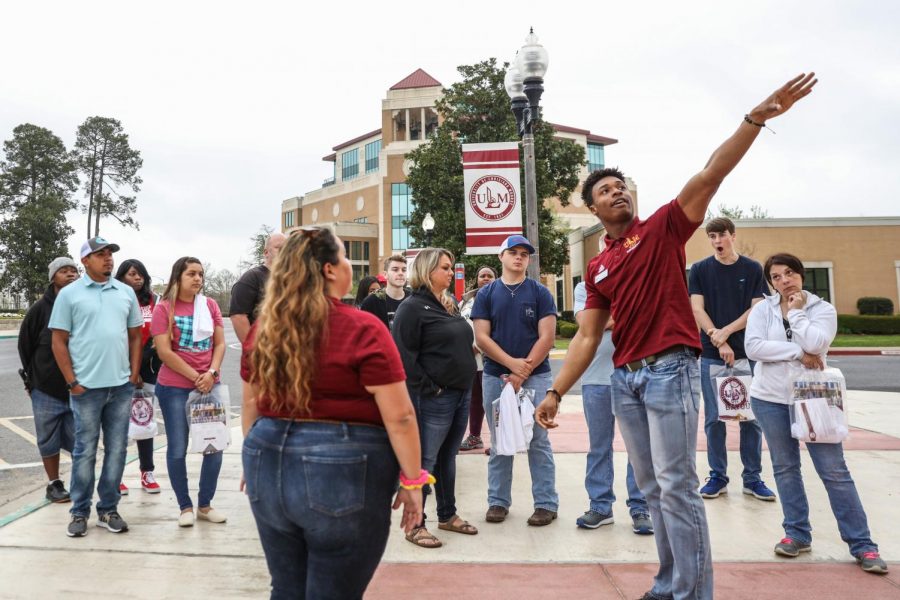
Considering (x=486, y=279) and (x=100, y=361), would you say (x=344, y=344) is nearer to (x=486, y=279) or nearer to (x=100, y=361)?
(x=100, y=361)

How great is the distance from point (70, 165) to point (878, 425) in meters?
63.0

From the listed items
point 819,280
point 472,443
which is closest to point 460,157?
point 819,280

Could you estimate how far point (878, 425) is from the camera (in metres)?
8.50

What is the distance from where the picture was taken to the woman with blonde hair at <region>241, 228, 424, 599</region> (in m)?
2.00

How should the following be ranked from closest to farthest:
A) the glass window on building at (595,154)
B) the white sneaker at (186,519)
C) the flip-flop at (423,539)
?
the flip-flop at (423,539)
the white sneaker at (186,519)
the glass window on building at (595,154)

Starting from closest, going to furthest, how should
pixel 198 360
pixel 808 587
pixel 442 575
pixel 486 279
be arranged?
pixel 808 587 < pixel 442 575 < pixel 198 360 < pixel 486 279

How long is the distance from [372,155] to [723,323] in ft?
233

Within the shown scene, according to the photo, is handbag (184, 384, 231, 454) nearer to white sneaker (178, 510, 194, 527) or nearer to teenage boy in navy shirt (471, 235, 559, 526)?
white sneaker (178, 510, 194, 527)

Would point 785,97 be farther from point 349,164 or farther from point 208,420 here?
point 349,164

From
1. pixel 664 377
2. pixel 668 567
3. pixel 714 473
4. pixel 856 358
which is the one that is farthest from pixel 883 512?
pixel 856 358

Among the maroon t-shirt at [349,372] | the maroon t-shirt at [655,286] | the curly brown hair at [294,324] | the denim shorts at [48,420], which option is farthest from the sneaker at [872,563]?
the denim shorts at [48,420]

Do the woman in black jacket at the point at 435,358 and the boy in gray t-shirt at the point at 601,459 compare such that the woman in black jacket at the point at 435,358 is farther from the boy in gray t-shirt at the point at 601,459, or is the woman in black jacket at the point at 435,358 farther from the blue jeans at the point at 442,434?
the boy in gray t-shirt at the point at 601,459

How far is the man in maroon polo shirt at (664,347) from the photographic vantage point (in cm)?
286

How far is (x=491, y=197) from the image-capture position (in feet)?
25.7
